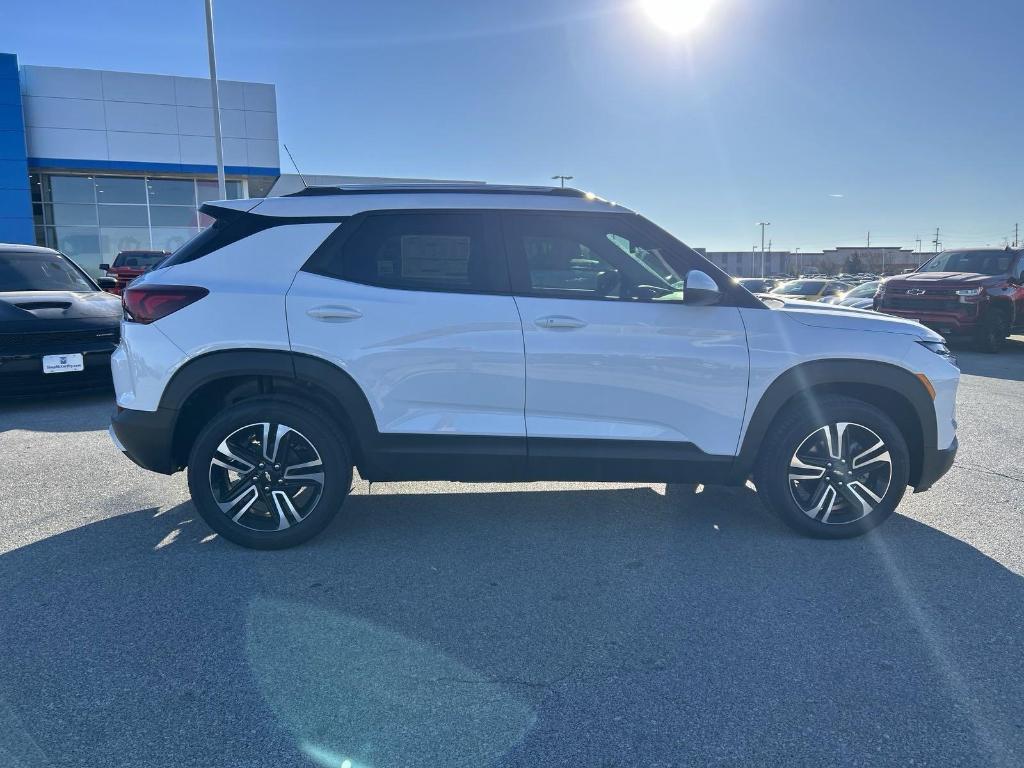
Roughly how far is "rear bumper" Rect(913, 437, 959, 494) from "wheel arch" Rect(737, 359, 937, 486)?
2 centimetres

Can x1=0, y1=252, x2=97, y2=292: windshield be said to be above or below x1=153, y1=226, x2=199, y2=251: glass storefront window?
below

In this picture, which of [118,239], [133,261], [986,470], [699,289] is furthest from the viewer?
[118,239]

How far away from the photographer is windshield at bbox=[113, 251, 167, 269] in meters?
19.4

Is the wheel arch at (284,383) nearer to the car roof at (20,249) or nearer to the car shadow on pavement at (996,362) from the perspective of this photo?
the car roof at (20,249)

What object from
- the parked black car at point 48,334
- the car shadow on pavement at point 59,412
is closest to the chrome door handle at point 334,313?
the car shadow on pavement at point 59,412

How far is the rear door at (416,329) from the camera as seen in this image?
3.66 m

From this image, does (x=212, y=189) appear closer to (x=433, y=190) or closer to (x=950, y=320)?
(x=950, y=320)

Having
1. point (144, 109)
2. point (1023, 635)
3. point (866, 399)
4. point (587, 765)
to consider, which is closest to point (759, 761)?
point (587, 765)

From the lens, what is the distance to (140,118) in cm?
2405

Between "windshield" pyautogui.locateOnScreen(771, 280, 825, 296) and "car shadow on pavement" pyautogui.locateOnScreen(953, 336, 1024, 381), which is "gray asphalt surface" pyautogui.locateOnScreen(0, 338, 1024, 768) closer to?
"car shadow on pavement" pyautogui.locateOnScreen(953, 336, 1024, 381)

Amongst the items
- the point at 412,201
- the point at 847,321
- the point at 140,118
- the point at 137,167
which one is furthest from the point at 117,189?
the point at 847,321

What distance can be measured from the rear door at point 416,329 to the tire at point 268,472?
1.11ft

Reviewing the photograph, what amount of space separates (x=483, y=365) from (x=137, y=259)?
19.5 metres

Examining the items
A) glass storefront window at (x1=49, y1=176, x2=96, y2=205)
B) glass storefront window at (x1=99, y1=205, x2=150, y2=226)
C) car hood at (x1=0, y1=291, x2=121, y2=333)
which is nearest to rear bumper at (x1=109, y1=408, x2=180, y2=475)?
car hood at (x1=0, y1=291, x2=121, y2=333)
